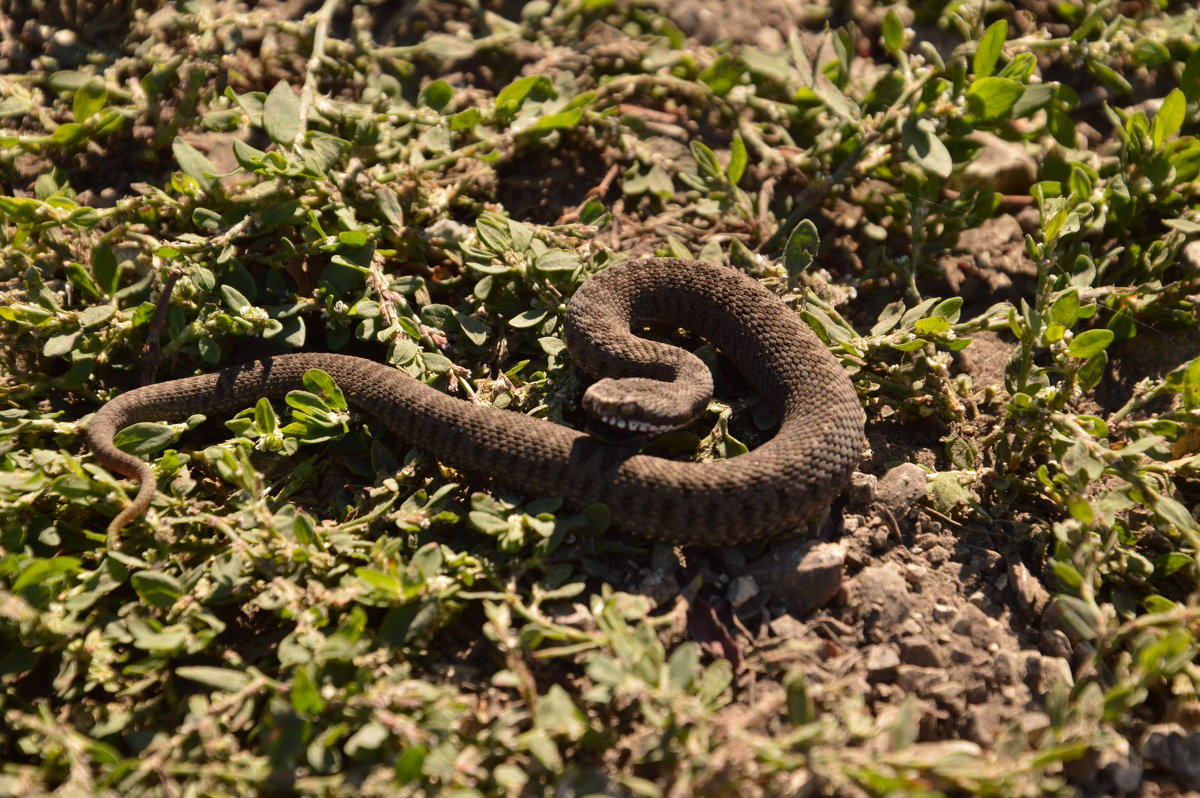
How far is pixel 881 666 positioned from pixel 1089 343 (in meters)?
2.23

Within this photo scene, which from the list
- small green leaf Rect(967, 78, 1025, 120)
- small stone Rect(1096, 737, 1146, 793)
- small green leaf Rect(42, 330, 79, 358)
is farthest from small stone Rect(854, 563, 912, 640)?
small green leaf Rect(42, 330, 79, 358)

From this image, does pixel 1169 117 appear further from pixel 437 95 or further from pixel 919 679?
pixel 437 95

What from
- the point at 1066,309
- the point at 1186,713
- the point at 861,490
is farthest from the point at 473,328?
the point at 1186,713

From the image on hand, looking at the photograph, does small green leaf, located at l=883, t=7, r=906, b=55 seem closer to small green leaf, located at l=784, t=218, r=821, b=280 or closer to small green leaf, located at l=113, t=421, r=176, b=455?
small green leaf, located at l=784, t=218, r=821, b=280

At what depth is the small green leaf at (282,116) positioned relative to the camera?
18.5ft

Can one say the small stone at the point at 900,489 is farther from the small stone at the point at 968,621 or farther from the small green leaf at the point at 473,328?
the small green leaf at the point at 473,328

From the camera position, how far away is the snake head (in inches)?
191

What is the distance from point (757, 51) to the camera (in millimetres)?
7414

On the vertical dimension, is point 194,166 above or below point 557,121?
below

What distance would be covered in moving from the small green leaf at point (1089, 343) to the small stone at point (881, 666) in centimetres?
208

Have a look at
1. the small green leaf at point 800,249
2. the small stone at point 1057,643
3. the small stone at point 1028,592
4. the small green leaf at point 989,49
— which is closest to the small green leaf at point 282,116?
the small green leaf at point 800,249

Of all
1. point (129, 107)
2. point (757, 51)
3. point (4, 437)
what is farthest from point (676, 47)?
point (4, 437)

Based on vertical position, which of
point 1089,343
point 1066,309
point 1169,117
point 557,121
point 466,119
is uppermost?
point 1169,117

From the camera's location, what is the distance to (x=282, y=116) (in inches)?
227
